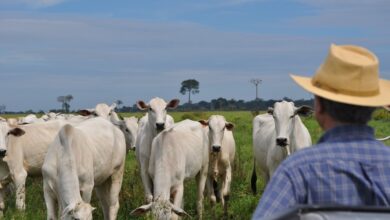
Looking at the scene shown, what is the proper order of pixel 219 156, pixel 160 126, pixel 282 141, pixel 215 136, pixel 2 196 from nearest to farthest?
pixel 282 141, pixel 160 126, pixel 2 196, pixel 215 136, pixel 219 156

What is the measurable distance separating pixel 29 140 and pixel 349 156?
12.3 meters

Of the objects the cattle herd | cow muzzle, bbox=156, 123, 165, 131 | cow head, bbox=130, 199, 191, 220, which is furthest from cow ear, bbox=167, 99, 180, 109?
cow head, bbox=130, 199, 191, 220

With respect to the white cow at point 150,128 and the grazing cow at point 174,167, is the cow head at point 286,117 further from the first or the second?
the white cow at point 150,128

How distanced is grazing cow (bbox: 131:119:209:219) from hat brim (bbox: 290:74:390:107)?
233 inches

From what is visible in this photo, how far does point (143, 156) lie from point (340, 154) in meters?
9.39

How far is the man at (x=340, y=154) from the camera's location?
3.11m

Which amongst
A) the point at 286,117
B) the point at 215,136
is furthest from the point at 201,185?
the point at 286,117

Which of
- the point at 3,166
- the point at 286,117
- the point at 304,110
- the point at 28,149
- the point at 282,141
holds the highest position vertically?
the point at 304,110

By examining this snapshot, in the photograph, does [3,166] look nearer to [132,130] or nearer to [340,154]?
[132,130]

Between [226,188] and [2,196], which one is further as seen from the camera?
[226,188]

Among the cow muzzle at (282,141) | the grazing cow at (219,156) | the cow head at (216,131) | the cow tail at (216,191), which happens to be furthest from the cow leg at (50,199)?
the cow tail at (216,191)

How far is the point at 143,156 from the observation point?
12.4 meters

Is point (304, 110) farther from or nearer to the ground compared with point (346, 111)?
farther from the ground

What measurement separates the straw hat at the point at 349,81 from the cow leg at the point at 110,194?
922cm
